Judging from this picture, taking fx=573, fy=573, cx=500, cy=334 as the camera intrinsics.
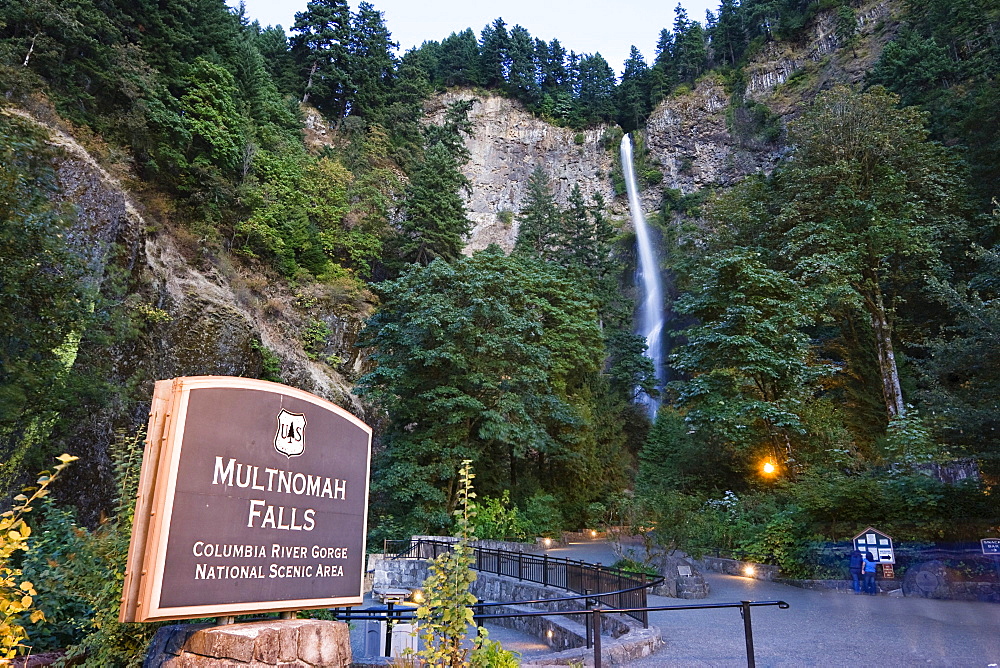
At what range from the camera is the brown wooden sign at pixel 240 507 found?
3433 mm

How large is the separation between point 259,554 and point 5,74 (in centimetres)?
2240

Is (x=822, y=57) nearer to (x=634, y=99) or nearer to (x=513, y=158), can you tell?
(x=634, y=99)

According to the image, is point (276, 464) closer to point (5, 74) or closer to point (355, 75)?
point (5, 74)

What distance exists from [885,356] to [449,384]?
60.1 feet

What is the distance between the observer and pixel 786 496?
18.0m

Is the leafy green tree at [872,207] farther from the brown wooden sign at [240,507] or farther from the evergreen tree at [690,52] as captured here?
the evergreen tree at [690,52]

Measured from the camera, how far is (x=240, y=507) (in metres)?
3.76

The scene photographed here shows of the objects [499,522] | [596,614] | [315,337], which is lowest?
[596,614]

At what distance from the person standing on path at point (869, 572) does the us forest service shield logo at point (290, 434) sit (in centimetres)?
1326

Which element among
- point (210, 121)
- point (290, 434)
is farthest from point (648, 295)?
point (290, 434)

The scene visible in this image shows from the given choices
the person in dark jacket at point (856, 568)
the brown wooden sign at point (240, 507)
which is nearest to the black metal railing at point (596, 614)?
the brown wooden sign at point (240, 507)

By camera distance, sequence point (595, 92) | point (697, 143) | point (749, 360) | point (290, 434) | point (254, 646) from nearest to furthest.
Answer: point (254, 646), point (290, 434), point (749, 360), point (697, 143), point (595, 92)

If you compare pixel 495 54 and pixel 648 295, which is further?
pixel 495 54

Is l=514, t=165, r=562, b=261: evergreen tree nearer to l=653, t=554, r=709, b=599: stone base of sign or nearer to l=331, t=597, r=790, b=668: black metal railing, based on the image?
l=653, t=554, r=709, b=599: stone base of sign
